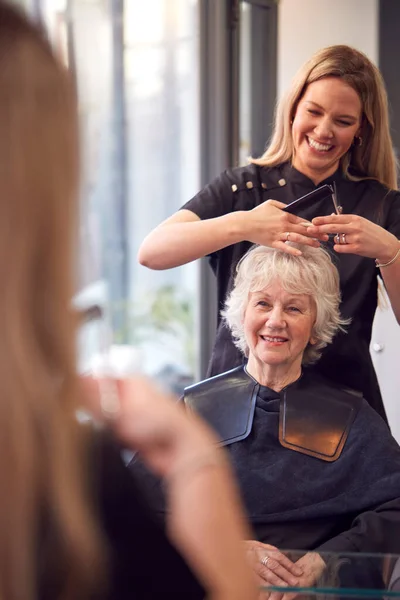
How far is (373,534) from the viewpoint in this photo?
1.62m

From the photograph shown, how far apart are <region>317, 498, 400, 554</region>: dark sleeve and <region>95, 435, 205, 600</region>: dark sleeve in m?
0.95

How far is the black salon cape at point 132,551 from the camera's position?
69 cm

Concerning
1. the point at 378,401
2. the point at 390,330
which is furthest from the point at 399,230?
the point at 390,330

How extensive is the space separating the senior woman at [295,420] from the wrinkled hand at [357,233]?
0.32 feet

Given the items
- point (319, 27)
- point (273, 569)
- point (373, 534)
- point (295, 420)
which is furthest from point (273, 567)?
point (319, 27)

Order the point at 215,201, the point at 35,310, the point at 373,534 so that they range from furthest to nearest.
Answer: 1. the point at 215,201
2. the point at 373,534
3. the point at 35,310

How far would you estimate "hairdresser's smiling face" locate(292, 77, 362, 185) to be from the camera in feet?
5.62

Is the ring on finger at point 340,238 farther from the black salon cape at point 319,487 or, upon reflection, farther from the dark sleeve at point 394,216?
the black salon cape at point 319,487

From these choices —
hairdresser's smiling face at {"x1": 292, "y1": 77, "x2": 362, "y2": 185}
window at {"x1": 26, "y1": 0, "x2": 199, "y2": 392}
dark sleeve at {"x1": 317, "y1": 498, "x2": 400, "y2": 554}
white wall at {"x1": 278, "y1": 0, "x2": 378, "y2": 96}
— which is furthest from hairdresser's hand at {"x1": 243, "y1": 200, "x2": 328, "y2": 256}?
window at {"x1": 26, "y1": 0, "x2": 199, "y2": 392}

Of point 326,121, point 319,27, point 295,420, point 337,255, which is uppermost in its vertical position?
point 319,27

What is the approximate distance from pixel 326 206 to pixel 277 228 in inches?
5.6

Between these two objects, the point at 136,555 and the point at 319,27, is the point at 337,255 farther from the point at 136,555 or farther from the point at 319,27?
the point at 136,555

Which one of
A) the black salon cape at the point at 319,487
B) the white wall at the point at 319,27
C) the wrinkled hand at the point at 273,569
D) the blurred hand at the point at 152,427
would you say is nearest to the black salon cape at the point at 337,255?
the black salon cape at the point at 319,487

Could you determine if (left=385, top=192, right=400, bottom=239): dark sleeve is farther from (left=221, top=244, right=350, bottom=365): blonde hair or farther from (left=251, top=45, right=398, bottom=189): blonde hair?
(left=221, top=244, right=350, bottom=365): blonde hair
